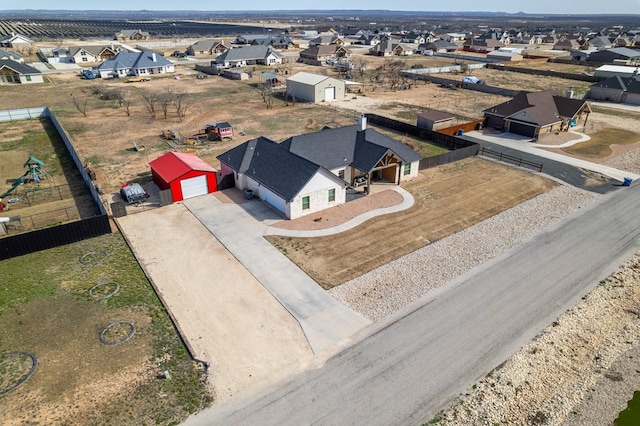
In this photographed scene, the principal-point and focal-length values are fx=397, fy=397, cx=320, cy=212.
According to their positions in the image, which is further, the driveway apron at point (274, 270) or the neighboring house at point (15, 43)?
the neighboring house at point (15, 43)

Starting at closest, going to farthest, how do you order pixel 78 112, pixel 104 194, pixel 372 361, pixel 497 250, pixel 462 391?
pixel 462 391, pixel 372 361, pixel 497 250, pixel 104 194, pixel 78 112

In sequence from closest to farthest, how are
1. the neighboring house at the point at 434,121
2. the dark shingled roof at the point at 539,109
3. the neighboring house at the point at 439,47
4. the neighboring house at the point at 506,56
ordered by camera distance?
the neighboring house at the point at 434,121 < the dark shingled roof at the point at 539,109 < the neighboring house at the point at 506,56 < the neighboring house at the point at 439,47

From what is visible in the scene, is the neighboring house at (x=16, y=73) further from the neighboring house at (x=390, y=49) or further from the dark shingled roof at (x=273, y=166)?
the neighboring house at (x=390, y=49)

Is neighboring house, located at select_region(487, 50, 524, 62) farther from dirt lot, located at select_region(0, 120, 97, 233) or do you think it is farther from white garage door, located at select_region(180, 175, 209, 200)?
dirt lot, located at select_region(0, 120, 97, 233)

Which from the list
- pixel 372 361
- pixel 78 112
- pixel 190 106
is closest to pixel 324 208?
pixel 372 361

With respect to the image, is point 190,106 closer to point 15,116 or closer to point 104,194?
point 15,116

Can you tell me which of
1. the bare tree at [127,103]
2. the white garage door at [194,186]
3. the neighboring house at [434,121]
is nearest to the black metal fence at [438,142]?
the neighboring house at [434,121]
